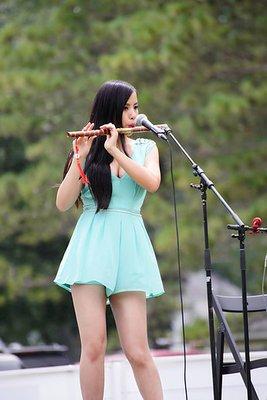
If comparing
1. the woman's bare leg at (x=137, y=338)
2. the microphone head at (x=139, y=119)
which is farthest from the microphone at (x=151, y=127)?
the woman's bare leg at (x=137, y=338)

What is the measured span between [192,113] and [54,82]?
1890 millimetres

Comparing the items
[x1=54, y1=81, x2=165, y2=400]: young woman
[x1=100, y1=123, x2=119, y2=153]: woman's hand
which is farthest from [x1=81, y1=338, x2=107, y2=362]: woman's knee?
[x1=100, y1=123, x2=119, y2=153]: woman's hand

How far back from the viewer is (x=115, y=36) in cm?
1341

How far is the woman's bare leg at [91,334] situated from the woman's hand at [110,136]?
49 centimetres

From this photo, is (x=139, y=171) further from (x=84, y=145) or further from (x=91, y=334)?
(x=91, y=334)

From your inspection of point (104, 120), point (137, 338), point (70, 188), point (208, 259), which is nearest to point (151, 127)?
point (104, 120)

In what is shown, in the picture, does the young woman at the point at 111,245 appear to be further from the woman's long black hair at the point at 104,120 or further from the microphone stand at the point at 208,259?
the microphone stand at the point at 208,259

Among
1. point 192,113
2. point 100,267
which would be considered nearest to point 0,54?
point 192,113

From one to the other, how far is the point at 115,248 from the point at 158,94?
9.47 m

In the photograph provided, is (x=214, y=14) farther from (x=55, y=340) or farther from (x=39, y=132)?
(x=55, y=340)

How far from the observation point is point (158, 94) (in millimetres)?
13297

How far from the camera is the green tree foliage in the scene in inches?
491

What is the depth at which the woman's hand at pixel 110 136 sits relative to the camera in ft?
12.6

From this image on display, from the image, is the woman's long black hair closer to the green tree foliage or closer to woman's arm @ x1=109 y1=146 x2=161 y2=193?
woman's arm @ x1=109 y1=146 x2=161 y2=193
